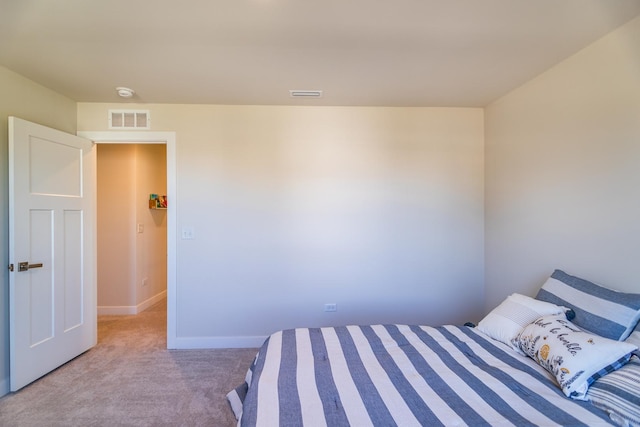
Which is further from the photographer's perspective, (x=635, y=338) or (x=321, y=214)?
(x=321, y=214)

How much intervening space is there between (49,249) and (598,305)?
3.94 meters

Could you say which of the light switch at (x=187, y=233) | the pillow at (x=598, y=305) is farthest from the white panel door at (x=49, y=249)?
the pillow at (x=598, y=305)

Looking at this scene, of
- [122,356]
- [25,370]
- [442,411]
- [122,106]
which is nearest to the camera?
[442,411]

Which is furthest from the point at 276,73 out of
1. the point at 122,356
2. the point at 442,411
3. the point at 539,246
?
the point at 122,356

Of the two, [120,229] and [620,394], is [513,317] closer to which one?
[620,394]

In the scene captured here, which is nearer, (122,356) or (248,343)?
(122,356)

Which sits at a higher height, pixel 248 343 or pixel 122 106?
pixel 122 106

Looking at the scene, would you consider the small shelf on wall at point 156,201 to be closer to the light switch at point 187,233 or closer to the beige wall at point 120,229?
the beige wall at point 120,229

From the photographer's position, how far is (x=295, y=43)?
6.07 feet

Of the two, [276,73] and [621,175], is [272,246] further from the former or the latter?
[621,175]

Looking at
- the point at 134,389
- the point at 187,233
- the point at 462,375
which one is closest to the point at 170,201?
the point at 187,233

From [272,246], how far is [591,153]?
2651mm

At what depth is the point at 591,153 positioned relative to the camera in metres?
1.88

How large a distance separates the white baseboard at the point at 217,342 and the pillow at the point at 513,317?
212 centimetres
